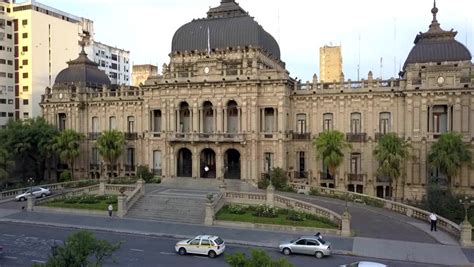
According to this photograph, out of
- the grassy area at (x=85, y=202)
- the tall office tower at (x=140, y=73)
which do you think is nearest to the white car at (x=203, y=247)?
the grassy area at (x=85, y=202)

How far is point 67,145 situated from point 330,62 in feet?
243

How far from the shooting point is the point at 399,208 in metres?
41.7

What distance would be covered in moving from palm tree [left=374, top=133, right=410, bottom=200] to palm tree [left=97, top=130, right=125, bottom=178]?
3395 centimetres

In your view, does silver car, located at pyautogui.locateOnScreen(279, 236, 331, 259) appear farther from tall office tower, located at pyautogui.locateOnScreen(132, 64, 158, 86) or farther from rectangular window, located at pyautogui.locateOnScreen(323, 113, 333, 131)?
tall office tower, located at pyautogui.locateOnScreen(132, 64, 158, 86)

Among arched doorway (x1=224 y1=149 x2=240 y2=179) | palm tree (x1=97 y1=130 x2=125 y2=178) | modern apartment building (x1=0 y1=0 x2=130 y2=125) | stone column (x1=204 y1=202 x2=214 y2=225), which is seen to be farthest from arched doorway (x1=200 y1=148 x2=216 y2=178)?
modern apartment building (x1=0 y1=0 x2=130 y2=125)

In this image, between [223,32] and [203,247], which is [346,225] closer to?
[203,247]

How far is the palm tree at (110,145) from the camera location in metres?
58.8

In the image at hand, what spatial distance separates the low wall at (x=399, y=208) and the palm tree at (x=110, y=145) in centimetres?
2496

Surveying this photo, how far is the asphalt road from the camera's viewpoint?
91.5 feet

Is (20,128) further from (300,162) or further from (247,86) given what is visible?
(300,162)

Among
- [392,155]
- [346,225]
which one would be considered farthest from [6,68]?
[346,225]

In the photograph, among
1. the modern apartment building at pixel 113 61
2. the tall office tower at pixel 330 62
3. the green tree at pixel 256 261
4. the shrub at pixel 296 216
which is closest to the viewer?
the green tree at pixel 256 261

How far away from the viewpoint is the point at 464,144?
147 feet

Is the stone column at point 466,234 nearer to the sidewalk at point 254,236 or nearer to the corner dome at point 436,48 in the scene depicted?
the sidewalk at point 254,236
